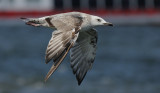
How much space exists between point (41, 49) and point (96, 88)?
885 centimetres

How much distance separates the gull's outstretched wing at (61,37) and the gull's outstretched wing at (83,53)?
81cm

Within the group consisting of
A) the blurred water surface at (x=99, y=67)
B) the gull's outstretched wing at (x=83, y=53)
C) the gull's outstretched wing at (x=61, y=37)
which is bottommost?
the blurred water surface at (x=99, y=67)

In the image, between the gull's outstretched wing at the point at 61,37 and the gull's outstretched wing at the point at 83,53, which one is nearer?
the gull's outstretched wing at the point at 61,37

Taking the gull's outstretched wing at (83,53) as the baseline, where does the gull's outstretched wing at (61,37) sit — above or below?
above

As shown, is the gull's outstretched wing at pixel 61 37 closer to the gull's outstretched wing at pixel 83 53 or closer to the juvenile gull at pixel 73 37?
the juvenile gull at pixel 73 37

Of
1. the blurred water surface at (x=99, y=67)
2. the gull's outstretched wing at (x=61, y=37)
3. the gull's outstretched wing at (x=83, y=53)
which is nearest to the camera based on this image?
the gull's outstretched wing at (x=61, y=37)

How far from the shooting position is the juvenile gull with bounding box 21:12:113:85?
23.6 feet

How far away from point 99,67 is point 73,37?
11527 mm

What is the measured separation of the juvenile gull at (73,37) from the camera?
720 centimetres

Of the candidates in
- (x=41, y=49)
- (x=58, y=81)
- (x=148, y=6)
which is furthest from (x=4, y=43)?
(x=58, y=81)

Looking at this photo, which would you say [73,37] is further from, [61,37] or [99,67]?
[99,67]

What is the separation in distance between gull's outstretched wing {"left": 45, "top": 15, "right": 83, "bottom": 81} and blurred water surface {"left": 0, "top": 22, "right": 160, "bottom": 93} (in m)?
7.02

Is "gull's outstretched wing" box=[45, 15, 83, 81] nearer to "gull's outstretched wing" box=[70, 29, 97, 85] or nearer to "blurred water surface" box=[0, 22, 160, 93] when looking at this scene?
"gull's outstretched wing" box=[70, 29, 97, 85]

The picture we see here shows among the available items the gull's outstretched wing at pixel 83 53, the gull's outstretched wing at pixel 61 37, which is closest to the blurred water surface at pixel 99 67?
the gull's outstretched wing at pixel 83 53
